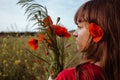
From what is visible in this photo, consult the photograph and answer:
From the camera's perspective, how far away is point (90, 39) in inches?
86.4

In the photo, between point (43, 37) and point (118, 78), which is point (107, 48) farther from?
point (43, 37)

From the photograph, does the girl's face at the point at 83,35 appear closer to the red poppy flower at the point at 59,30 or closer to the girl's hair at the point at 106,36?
the girl's hair at the point at 106,36

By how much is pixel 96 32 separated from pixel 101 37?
5 centimetres

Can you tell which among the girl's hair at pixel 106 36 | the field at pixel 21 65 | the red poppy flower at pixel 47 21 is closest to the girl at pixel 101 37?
the girl's hair at pixel 106 36

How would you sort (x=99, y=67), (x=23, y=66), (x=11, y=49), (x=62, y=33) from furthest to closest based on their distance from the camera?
(x=11, y=49)
(x=23, y=66)
(x=62, y=33)
(x=99, y=67)

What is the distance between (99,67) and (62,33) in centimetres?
71

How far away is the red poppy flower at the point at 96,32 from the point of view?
2131 millimetres

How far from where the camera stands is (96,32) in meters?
2.14

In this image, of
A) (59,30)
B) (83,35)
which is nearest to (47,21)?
(59,30)

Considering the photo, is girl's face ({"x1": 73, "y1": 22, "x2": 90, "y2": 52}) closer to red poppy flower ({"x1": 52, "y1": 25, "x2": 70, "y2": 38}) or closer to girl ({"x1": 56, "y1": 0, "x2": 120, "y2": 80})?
girl ({"x1": 56, "y1": 0, "x2": 120, "y2": 80})

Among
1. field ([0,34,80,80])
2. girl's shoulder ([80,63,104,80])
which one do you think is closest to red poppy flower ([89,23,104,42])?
girl's shoulder ([80,63,104,80])

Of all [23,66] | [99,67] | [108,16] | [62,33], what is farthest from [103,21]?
[23,66]

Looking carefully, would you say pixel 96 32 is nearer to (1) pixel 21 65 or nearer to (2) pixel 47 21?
(2) pixel 47 21

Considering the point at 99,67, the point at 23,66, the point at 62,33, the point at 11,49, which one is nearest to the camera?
the point at 99,67
